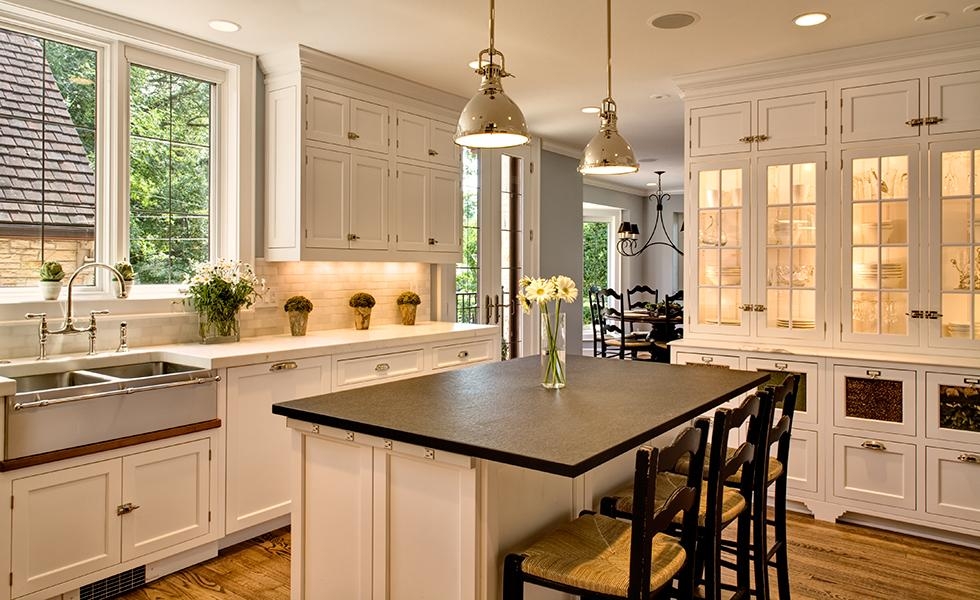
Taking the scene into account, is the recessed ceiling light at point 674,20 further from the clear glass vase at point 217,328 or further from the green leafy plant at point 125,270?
the green leafy plant at point 125,270

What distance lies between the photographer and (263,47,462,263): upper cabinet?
13.5 feet

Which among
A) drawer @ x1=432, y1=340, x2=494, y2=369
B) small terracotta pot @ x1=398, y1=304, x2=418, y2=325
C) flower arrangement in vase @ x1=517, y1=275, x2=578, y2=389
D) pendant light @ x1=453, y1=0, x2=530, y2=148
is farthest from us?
small terracotta pot @ x1=398, y1=304, x2=418, y2=325

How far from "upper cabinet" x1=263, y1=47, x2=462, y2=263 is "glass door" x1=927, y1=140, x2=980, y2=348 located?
3151mm

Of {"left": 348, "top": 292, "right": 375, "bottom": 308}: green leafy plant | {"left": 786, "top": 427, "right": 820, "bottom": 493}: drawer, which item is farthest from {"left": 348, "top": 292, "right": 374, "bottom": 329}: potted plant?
{"left": 786, "top": 427, "right": 820, "bottom": 493}: drawer

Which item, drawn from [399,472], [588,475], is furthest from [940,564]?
[399,472]

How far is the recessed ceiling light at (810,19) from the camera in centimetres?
346

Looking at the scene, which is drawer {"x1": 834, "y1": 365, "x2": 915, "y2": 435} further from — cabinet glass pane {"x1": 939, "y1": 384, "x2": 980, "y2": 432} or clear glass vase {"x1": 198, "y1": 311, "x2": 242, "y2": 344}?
clear glass vase {"x1": 198, "y1": 311, "x2": 242, "y2": 344}

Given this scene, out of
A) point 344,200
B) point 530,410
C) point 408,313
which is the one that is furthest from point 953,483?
point 344,200

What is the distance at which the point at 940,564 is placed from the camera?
336cm

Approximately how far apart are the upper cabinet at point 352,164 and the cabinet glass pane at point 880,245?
2.77 metres

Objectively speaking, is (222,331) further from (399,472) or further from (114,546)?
(399,472)

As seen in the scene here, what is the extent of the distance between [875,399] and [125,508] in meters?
3.85

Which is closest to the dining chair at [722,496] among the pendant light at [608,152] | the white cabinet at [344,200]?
the pendant light at [608,152]

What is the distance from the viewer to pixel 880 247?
156 inches
